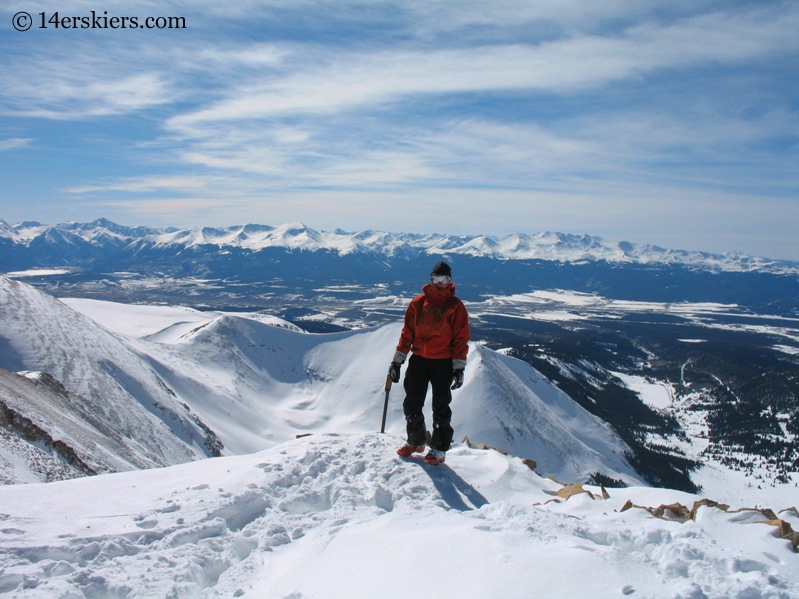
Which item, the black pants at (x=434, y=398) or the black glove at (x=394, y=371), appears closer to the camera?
the black pants at (x=434, y=398)

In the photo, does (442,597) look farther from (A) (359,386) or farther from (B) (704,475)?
(B) (704,475)

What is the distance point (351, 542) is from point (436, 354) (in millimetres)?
4638

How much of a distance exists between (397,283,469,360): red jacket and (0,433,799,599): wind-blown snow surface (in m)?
2.55

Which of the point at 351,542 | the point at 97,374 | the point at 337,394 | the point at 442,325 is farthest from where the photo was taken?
the point at 337,394

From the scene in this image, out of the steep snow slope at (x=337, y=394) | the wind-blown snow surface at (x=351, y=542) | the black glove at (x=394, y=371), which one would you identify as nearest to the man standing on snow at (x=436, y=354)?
the black glove at (x=394, y=371)

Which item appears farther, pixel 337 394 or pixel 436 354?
pixel 337 394

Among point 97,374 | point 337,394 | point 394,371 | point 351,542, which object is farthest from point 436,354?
point 337,394

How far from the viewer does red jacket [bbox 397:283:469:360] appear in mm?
10812

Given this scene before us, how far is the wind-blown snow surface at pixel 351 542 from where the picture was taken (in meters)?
5.67

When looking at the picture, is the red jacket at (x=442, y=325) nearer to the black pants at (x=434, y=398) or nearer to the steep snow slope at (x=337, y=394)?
the black pants at (x=434, y=398)

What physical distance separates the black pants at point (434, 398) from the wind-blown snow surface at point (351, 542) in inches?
40.5

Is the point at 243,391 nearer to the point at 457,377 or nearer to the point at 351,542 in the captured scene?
the point at 457,377

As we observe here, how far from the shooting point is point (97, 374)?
52562 millimetres

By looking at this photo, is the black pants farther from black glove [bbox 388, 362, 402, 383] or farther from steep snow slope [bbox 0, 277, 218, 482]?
steep snow slope [bbox 0, 277, 218, 482]
